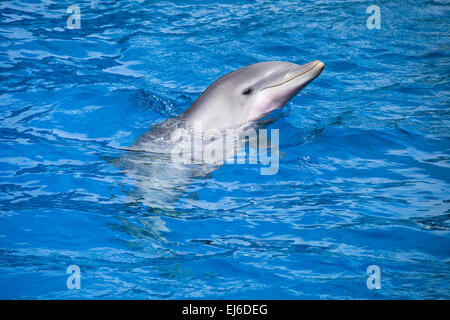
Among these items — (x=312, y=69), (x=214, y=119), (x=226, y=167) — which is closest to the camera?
(x=312, y=69)

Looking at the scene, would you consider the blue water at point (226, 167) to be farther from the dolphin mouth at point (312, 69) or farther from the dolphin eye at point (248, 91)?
the dolphin mouth at point (312, 69)

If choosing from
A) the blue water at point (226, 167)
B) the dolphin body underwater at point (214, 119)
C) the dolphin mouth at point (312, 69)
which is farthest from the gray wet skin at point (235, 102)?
the blue water at point (226, 167)

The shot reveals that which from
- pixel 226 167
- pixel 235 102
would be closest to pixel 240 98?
pixel 235 102

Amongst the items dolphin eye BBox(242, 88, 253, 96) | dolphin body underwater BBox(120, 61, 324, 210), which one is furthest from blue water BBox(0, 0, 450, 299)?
dolphin eye BBox(242, 88, 253, 96)

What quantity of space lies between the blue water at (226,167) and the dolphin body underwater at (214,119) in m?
0.19

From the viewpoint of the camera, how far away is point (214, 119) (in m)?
5.75

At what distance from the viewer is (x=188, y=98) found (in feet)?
23.9

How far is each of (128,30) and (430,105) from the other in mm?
5234

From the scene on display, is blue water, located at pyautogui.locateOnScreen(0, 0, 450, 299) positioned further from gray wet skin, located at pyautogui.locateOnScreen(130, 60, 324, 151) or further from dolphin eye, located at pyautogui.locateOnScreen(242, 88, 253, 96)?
dolphin eye, located at pyautogui.locateOnScreen(242, 88, 253, 96)

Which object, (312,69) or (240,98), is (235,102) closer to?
(240,98)

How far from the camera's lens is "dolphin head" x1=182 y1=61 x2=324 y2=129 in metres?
5.73

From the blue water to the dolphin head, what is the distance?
20.3 inches

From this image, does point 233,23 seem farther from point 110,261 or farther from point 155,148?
point 110,261

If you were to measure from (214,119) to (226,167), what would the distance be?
59 centimetres
